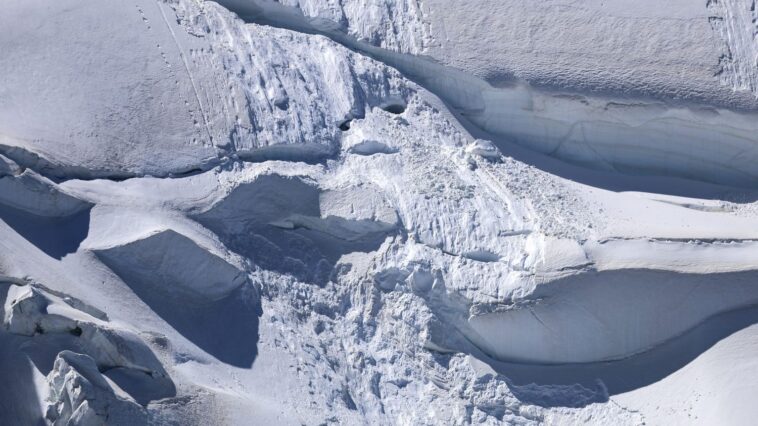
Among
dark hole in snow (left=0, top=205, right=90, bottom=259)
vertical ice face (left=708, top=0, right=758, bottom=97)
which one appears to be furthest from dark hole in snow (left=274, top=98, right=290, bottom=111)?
vertical ice face (left=708, top=0, right=758, bottom=97)

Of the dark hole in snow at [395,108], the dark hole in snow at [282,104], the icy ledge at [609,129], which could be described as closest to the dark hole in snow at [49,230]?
the dark hole in snow at [282,104]

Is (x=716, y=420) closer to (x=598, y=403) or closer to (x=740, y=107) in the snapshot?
(x=598, y=403)

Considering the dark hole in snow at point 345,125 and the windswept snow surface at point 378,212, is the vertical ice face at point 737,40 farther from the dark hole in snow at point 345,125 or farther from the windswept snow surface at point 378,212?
the dark hole in snow at point 345,125

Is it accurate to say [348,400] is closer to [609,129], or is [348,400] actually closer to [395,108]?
[395,108]

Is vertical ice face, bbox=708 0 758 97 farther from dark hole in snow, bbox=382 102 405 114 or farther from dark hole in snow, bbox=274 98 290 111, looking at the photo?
dark hole in snow, bbox=274 98 290 111

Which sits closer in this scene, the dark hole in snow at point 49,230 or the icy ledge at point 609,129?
the dark hole in snow at point 49,230

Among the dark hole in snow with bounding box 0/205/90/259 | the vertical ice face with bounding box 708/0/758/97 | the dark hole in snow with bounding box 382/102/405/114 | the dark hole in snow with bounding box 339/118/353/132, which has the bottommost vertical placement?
the dark hole in snow with bounding box 0/205/90/259
